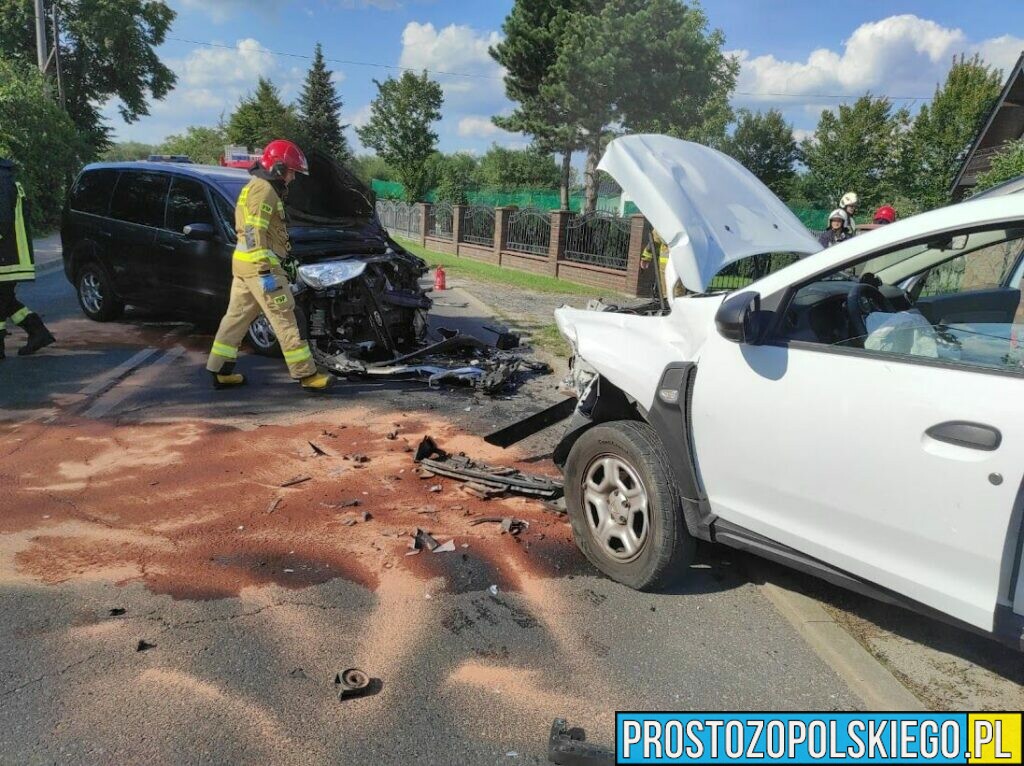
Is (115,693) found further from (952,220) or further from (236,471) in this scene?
(952,220)

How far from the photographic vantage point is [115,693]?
2.54 meters

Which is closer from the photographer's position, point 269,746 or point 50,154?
point 269,746

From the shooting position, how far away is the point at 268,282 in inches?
243

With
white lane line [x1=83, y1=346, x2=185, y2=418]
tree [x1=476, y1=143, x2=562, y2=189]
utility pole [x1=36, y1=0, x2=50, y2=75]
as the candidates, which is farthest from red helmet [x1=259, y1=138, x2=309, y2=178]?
tree [x1=476, y1=143, x2=562, y2=189]

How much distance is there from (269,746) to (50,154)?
25042mm

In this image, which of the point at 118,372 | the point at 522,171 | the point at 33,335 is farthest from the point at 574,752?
the point at 522,171

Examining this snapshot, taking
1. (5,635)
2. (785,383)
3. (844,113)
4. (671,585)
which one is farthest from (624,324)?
(844,113)

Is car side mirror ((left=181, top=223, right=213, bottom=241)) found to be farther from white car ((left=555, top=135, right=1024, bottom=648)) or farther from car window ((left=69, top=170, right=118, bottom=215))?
white car ((left=555, top=135, right=1024, bottom=648))

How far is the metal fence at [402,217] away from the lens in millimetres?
28891

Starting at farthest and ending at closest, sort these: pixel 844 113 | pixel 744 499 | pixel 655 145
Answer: pixel 844 113
pixel 655 145
pixel 744 499

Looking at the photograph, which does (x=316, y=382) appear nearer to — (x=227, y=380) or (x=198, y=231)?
(x=227, y=380)

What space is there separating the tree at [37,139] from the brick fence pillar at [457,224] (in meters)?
12.2

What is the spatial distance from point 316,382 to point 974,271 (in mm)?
5123

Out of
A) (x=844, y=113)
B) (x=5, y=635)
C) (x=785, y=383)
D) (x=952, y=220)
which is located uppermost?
(x=844, y=113)
